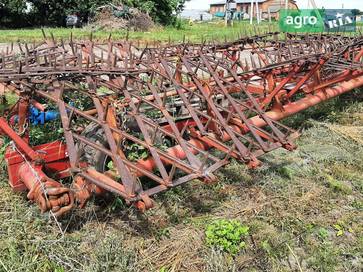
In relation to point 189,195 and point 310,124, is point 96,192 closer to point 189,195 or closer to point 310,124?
point 189,195

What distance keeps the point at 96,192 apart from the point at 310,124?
3.68 m

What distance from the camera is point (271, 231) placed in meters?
3.30

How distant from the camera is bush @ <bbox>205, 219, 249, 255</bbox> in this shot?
3049mm

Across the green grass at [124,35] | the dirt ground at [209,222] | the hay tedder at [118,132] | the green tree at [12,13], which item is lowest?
the dirt ground at [209,222]

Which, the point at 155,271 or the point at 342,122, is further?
the point at 342,122

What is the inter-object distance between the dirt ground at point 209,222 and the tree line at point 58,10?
63.7ft

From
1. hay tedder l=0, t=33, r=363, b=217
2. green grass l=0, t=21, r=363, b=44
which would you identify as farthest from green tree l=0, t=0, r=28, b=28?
hay tedder l=0, t=33, r=363, b=217

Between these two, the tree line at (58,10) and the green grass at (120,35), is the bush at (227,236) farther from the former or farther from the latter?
the tree line at (58,10)

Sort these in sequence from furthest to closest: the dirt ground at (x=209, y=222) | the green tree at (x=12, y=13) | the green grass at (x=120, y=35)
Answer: the green tree at (x=12, y=13), the green grass at (x=120, y=35), the dirt ground at (x=209, y=222)

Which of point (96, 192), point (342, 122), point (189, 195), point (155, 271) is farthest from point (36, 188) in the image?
point (342, 122)

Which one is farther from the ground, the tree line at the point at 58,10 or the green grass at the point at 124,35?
the tree line at the point at 58,10

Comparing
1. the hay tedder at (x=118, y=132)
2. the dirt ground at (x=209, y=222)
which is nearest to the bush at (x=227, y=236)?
the dirt ground at (x=209, y=222)

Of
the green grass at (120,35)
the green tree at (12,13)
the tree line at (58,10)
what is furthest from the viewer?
the green tree at (12,13)

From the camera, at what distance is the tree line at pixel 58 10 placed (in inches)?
884
